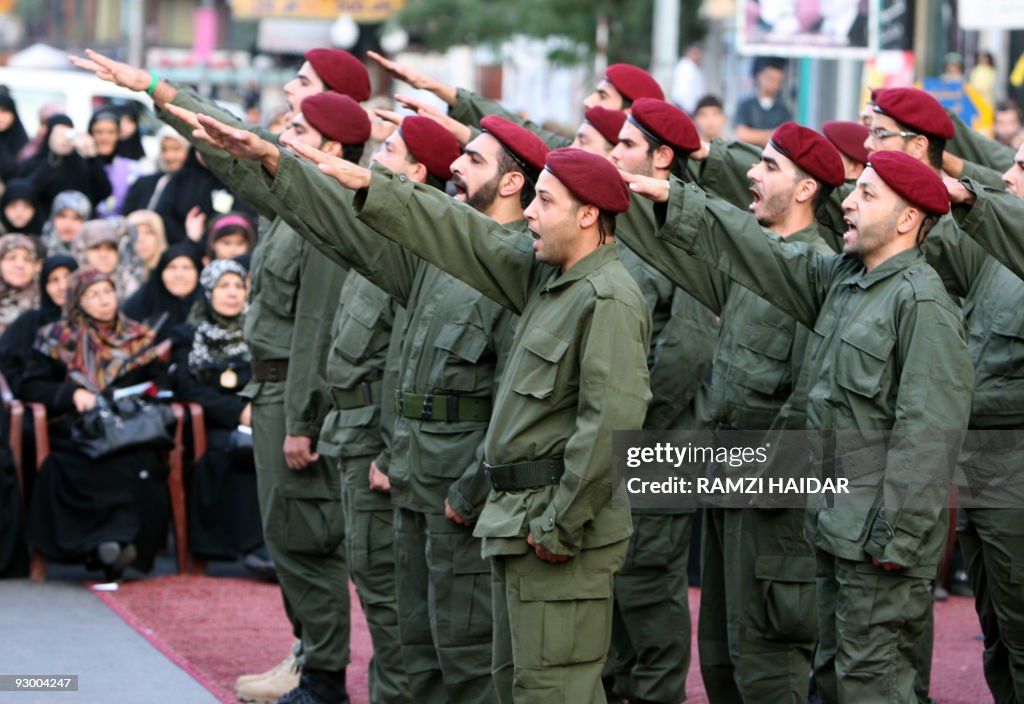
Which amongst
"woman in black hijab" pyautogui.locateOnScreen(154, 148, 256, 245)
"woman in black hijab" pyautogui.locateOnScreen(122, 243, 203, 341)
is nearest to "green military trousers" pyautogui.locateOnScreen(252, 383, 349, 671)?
"woman in black hijab" pyautogui.locateOnScreen(122, 243, 203, 341)

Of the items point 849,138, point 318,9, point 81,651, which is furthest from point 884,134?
point 318,9

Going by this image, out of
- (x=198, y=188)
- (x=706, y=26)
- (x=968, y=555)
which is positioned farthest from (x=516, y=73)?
(x=968, y=555)

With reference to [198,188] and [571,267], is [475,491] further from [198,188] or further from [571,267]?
[198,188]

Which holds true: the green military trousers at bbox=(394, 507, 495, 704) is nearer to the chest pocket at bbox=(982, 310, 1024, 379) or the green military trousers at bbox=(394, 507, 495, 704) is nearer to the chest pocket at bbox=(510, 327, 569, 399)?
the chest pocket at bbox=(510, 327, 569, 399)

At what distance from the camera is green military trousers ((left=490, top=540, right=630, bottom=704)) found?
17.5 feet

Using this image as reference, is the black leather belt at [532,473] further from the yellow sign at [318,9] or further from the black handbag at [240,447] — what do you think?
the yellow sign at [318,9]

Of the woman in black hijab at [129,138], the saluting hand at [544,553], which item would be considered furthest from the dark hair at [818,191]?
the woman in black hijab at [129,138]

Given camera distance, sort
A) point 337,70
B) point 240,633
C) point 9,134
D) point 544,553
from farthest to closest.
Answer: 1. point 9,134
2. point 240,633
3. point 337,70
4. point 544,553

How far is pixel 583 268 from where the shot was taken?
5422mm

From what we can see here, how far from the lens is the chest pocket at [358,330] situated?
6891 mm

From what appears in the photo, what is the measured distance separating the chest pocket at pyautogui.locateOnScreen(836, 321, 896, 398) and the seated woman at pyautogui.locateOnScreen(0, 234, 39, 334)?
6.64 meters

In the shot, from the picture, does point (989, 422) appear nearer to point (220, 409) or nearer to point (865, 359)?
point (865, 359)

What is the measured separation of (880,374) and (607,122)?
7.57 feet

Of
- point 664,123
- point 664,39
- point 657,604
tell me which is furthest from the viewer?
point 664,39
